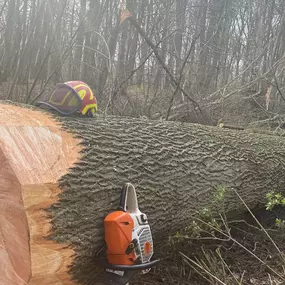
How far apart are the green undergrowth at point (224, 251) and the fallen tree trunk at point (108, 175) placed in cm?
12

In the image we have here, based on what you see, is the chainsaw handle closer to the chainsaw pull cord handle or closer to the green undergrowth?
the chainsaw pull cord handle

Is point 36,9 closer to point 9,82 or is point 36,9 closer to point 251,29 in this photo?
point 9,82

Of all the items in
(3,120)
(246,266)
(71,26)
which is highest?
(71,26)

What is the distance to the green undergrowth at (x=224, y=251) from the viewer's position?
2.49m

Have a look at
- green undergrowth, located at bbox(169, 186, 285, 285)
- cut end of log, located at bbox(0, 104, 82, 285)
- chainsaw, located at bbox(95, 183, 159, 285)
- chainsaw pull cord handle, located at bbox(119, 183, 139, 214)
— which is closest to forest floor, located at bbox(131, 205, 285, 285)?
green undergrowth, located at bbox(169, 186, 285, 285)

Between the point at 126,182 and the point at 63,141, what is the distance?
440 millimetres

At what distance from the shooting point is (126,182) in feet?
7.27

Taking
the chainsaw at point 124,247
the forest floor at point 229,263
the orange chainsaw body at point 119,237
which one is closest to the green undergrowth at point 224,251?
the forest floor at point 229,263

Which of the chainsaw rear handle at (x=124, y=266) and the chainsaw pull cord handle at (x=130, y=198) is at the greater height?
the chainsaw pull cord handle at (x=130, y=198)

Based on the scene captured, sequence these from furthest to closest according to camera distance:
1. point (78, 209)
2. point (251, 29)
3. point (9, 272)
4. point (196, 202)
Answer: point (251, 29) → point (196, 202) → point (78, 209) → point (9, 272)

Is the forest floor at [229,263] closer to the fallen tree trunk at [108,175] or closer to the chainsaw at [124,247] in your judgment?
the fallen tree trunk at [108,175]

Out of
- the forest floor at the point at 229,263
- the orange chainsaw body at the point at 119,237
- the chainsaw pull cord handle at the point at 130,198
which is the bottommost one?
the forest floor at the point at 229,263

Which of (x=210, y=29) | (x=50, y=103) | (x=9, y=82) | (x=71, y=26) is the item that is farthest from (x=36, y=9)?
(x=210, y=29)

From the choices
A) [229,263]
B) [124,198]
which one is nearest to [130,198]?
[124,198]
